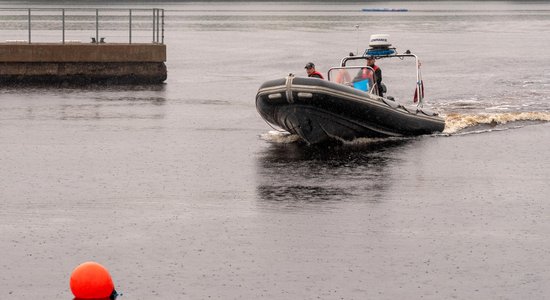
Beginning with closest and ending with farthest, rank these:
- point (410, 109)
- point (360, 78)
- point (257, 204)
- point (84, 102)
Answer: point (257, 204)
point (360, 78)
point (410, 109)
point (84, 102)

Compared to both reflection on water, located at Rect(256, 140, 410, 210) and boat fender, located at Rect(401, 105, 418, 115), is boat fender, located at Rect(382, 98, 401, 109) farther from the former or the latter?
reflection on water, located at Rect(256, 140, 410, 210)

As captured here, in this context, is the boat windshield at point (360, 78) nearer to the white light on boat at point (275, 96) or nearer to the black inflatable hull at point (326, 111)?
the black inflatable hull at point (326, 111)

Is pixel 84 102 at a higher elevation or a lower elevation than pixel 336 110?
lower

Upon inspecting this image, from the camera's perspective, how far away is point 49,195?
17.1 meters

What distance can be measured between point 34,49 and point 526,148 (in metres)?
15.4

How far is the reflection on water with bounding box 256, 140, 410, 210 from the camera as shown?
16984 millimetres

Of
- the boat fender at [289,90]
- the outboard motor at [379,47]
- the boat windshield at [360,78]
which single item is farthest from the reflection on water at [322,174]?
the outboard motor at [379,47]

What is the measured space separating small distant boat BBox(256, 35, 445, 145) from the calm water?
1.12ft

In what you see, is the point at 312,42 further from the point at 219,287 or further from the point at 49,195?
the point at 219,287

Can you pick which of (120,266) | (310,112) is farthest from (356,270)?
(310,112)

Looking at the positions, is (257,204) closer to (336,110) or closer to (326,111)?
(326,111)

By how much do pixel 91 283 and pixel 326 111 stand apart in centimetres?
1101

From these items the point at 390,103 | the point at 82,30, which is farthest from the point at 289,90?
the point at 82,30

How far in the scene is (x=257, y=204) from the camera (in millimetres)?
16484
